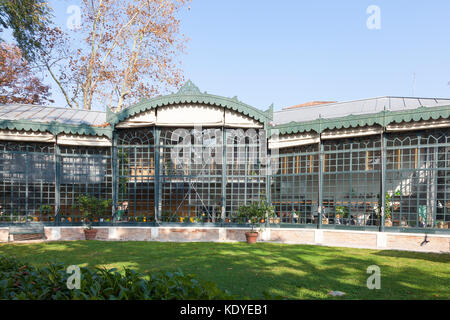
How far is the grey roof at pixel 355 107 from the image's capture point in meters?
15.9

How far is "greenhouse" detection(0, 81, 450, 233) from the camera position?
15016 millimetres

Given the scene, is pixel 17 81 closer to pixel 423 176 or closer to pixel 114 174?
pixel 114 174

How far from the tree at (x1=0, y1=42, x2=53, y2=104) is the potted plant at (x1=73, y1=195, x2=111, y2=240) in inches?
635

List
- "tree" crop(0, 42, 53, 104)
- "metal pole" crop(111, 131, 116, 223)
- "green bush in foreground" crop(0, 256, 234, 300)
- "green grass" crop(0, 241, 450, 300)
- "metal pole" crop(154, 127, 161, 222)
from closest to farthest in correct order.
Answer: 1. "green bush in foreground" crop(0, 256, 234, 300)
2. "green grass" crop(0, 241, 450, 300)
3. "metal pole" crop(154, 127, 161, 222)
4. "metal pole" crop(111, 131, 116, 223)
5. "tree" crop(0, 42, 53, 104)

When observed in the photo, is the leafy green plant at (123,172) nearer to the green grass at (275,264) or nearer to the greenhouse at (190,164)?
the greenhouse at (190,164)

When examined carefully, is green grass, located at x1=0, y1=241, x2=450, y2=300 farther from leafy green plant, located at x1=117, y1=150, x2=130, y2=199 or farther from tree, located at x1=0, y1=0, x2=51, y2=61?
tree, located at x1=0, y1=0, x2=51, y2=61

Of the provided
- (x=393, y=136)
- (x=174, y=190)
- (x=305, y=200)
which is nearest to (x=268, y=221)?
(x=305, y=200)

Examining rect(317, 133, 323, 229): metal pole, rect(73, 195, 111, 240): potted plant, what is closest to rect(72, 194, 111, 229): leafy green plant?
rect(73, 195, 111, 240): potted plant

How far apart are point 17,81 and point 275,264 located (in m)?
Result: 28.0

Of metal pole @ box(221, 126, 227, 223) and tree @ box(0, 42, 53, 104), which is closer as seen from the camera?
metal pole @ box(221, 126, 227, 223)

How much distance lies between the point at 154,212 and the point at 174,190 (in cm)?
142

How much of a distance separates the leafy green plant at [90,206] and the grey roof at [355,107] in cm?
1013

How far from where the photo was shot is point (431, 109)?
41.3 feet
